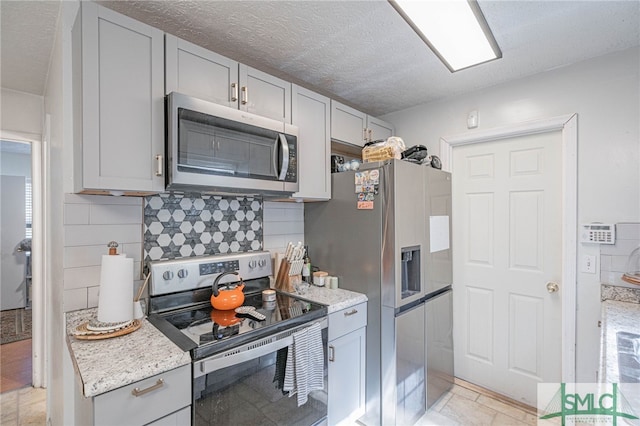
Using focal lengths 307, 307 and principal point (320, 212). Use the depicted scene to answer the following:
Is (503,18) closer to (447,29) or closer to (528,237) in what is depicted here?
(447,29)

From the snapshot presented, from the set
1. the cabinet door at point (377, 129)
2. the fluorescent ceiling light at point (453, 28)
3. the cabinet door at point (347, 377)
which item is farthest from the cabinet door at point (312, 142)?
the cabinet door at point (347, 377)

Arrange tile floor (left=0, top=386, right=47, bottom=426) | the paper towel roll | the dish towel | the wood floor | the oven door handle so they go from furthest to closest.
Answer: the wood floor → tile floor (left=0, top=386, right=47, bottom=426) → the dish towel → the paper towel roll → the oven door handle

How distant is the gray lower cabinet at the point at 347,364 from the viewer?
179 cm

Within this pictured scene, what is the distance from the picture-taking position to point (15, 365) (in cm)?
290

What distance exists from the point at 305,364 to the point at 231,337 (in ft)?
1.54

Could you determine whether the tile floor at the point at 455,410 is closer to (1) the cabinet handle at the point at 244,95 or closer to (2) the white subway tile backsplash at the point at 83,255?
(2) the white subway tile backsplash at the point at 83,255

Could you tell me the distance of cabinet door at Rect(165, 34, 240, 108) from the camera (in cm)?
147

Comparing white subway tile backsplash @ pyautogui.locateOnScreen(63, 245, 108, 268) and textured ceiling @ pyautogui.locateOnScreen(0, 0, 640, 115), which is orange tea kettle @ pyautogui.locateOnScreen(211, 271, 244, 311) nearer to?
white subway tile backsplash @ pyautogui.locateOnScreen(63, 245, 108, 268)

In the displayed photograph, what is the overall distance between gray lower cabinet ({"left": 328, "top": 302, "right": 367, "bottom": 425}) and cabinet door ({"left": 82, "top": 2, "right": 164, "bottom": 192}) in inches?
49.6

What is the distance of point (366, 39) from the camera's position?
176cm

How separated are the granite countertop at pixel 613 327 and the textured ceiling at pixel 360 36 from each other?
60.2 inches

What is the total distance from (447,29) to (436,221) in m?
1.31

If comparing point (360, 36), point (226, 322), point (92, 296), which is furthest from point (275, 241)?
point (360, 36)

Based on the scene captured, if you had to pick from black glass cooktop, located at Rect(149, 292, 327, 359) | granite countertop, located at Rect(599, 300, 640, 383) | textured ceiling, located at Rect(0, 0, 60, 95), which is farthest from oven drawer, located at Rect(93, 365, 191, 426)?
textured ceiling, located at Rect(0, 0, 60, 95)
